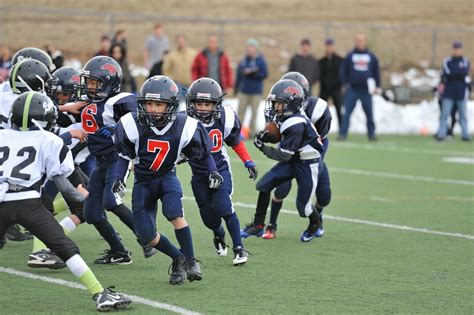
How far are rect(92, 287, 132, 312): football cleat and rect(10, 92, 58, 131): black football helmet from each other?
111 centimetres

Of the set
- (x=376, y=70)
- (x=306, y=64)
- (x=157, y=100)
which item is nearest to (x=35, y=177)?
(x=157, y=100)

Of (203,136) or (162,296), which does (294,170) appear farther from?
(162,296)

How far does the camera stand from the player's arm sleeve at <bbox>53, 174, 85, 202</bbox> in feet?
20.6

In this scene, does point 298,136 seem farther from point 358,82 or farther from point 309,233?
point 358,82

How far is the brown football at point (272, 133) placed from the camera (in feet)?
28.3

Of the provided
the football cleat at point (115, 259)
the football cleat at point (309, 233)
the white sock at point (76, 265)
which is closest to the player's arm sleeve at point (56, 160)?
the white sock at point (76, 265)

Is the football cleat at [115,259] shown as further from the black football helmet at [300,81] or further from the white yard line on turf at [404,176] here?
the white yard line on turf at [404,176]

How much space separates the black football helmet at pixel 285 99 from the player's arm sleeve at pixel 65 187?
101 inches

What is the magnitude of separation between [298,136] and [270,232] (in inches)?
38.3

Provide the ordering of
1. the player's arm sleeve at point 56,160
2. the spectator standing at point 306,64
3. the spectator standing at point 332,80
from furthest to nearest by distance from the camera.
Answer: the spectator standing at point 332,80
the spectator standing at point 306,64
the player's arm sleeve at point 56,160

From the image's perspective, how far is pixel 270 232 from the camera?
29.7 feet

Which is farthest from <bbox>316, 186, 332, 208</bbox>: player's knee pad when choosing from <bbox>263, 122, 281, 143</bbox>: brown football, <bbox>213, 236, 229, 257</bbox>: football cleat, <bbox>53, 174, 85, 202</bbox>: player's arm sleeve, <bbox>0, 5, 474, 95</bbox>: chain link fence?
<bbox>0, 5, 474, 95</bbox>: chain link fence

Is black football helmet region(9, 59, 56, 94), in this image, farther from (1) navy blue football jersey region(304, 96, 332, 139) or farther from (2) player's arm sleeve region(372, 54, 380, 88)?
(2) player's arm sleeve region(372, 54, 380, 88)

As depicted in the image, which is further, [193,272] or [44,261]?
[44,261]
